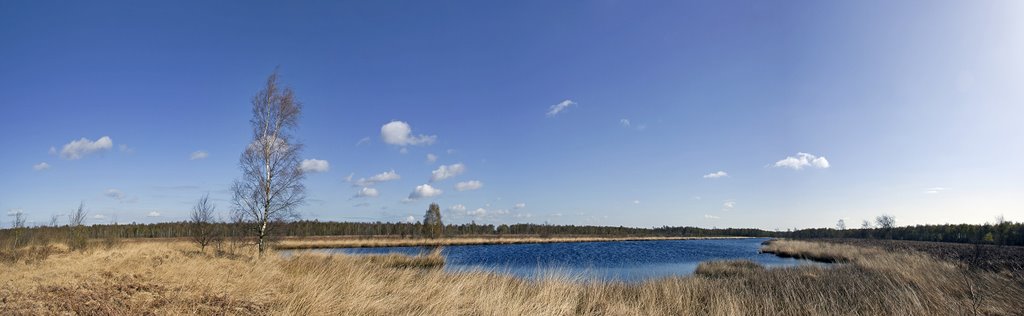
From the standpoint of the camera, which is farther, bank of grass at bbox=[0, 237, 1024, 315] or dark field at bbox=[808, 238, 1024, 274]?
dark field at bbox=[808, 238, 1024, 274]

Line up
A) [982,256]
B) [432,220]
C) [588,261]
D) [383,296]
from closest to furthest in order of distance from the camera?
1. [383,296]
2. [982,256]
3. [588,261]
4. [432,220]

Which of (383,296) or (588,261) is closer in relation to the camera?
(383,296)

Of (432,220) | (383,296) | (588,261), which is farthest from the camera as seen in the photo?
(432,220)

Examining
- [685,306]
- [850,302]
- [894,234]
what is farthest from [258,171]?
[894,234]

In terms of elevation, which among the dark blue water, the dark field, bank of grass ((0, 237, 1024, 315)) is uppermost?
bank of grass ((0, 237, 1024, 315))

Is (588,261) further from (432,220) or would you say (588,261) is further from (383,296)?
(432,220)

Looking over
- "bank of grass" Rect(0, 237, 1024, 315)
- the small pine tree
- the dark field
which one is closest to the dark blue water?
"bank of grass" Rect(0, 237, 1024, 315)

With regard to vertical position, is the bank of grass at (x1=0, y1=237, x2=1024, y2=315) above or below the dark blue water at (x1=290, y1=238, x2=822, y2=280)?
above

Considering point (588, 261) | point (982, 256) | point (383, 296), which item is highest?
point (383, 296)

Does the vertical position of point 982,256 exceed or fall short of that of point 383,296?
it falls short

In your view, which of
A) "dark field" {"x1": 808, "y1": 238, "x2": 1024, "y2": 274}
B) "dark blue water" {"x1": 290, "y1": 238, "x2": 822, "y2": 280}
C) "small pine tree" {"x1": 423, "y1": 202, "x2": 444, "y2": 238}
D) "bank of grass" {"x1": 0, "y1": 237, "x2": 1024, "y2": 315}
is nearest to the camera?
"bank of grass" {"x1": 0, "y1": 237, "x2": 1024, "y2": 315}

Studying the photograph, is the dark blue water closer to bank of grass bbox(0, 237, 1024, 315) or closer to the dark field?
bank of grass bbox(0, 237, 1024, 315)

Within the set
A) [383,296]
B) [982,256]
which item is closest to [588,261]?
[982,256]

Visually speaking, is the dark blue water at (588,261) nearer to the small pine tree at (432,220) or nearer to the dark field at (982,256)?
the dark field at (982,256)
